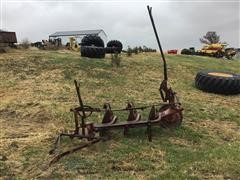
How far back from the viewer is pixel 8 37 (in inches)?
782

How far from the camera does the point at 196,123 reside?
909 centimetres

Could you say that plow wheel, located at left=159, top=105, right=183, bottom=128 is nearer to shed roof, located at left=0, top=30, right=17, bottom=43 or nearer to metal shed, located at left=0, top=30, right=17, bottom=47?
metal shed, located at left=0, top=30, right=17, bottom=47

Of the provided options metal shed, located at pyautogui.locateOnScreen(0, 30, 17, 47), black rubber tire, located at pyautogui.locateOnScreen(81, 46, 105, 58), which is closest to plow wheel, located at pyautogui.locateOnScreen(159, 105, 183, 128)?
black rubber tire, located at pyautogui.locateOnScreen(81, 46, 105, 58)

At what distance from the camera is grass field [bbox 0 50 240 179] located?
6570 mm

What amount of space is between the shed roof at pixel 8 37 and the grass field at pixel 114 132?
147 inches

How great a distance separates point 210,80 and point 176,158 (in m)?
6.08

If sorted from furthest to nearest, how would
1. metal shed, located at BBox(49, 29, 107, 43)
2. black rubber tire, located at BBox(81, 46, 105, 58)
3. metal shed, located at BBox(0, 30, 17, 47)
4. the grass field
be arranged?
metal shed, located at BBox(49, 29, 107, 43) < metal shed, located at BBox(0, 30, 17, 47) < black rubber tire, located at BBox(81, 46, 105, 58) < the grass field

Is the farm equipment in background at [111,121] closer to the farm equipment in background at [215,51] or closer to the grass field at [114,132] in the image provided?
the grass field at [114,132]

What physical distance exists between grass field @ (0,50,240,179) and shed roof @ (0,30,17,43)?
3.73 metres

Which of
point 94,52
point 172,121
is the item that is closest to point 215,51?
point 94,52

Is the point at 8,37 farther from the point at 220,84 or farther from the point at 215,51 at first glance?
the point at 215,51

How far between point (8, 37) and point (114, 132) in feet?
42.5

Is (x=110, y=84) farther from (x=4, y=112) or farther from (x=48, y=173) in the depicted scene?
(x=48, y=173)

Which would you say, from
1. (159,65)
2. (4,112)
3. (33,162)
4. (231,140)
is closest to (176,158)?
(231,140)
